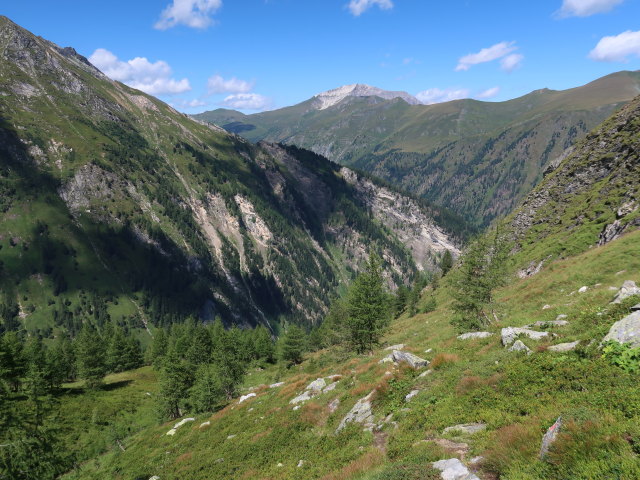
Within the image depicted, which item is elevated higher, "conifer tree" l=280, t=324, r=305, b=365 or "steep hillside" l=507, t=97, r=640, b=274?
"steep hillside" l=507, t=97, r=640, b=274

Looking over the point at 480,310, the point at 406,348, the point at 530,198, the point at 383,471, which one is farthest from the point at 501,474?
the point at 530,198

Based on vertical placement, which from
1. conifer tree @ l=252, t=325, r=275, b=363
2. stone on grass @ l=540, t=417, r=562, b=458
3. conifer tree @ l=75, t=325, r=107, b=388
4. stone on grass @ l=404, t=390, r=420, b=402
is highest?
stone on grass @ l=540, t=417, r=562, b=458

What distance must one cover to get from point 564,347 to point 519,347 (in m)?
2.23

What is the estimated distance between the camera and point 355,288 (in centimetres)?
4344

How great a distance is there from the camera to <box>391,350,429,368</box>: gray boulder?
20438 millimetres

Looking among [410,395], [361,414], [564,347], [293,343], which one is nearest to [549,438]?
[564,347]

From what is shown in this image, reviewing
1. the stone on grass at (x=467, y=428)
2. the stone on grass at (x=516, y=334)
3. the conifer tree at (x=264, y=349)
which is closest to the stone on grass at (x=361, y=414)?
the stone on grass at (x=467, y=428)

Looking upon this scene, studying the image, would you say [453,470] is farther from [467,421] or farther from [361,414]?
[361,414]

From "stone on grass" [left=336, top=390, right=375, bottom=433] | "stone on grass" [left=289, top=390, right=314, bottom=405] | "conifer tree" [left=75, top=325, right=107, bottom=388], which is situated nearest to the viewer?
"stone on grass" [left=336, top=390, right=375, bottom=433]

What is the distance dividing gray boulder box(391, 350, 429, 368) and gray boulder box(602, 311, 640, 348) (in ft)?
32.0

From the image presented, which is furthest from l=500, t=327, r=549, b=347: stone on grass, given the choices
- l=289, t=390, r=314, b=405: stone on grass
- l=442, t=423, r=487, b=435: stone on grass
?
Result: l=289, t=390, r=314, b=405: stone on grass

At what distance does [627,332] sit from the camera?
11.7m

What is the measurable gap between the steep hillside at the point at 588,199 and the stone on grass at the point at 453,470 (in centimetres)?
5328

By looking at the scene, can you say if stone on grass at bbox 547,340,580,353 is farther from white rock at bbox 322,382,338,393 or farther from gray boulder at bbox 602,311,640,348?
white rock at bbox 322,382,338,393
